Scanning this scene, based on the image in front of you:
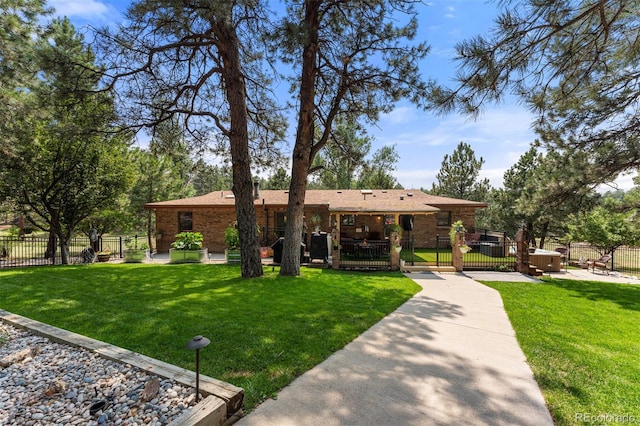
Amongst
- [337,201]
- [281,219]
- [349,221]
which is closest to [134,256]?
[281,219]

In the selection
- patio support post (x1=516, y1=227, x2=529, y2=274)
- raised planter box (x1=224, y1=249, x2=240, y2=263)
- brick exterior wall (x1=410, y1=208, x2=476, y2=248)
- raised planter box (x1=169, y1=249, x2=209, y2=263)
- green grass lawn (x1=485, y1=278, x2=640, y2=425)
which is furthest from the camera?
brick exterior wall (x1=410, y1=208, x2=476, y2=248)

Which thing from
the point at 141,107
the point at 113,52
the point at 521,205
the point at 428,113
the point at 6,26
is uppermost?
the point at 6,26

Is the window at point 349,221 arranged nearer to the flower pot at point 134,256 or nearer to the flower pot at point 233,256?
the flower pot at point 233,256

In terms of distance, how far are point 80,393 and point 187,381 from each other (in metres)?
0.98

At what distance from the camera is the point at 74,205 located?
11.7 m

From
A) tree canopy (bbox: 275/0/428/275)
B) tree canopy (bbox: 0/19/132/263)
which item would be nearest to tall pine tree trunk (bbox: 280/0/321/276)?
tree canopy (bbox: 275/0/428/275)

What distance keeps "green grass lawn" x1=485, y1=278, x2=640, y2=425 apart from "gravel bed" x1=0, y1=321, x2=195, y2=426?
3.53 m

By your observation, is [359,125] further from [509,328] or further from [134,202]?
[134,202]

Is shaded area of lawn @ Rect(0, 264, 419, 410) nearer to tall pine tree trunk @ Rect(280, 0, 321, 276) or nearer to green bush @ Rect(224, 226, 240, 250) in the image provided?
tall pine tree trunk @ Rect(280, 0, 321, 276)

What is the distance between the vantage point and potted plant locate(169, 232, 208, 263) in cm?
1231

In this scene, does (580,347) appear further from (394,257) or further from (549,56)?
(394,257)

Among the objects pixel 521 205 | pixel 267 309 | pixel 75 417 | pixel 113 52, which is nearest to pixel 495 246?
pixel 521 205

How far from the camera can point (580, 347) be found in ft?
13.8

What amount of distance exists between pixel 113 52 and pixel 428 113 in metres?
8.49
